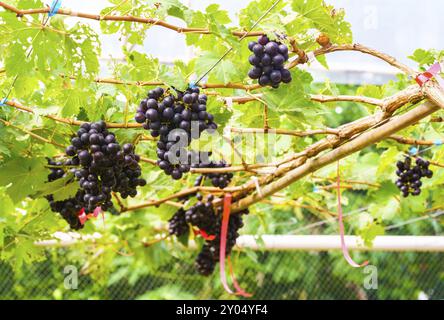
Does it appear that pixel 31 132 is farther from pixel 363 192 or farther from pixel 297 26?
pixel 363 192

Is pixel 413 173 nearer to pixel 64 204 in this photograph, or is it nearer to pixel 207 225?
pixel 207 225

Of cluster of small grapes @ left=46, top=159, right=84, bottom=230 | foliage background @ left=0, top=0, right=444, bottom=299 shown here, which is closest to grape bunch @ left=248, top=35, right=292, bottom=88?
foliage background @ left=0, top=0, right=444, bottom=299

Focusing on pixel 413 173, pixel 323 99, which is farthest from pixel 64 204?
pixel 413 173

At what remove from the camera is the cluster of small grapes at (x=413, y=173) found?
1.89 m

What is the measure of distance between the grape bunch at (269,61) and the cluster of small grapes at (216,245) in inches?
35.8

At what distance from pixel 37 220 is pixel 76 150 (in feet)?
2.27

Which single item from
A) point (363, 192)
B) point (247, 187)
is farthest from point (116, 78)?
point (363, 192)

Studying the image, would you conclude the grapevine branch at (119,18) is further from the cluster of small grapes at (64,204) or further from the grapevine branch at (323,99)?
the cluster of small grapes at (64,204)

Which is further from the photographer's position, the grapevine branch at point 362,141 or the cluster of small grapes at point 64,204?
the cluster of small grapes at point 64,204

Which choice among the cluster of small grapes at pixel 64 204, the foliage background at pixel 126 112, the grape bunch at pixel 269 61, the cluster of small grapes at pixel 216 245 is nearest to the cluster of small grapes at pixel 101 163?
the foliage background at pixel 126 112

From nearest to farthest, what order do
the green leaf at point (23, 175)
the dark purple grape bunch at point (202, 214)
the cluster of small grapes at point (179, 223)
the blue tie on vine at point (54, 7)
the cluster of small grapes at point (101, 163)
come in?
the blue tie on vine at point (54, 7) → the cluster of small grapes at point (101, 163) → the green leaf at point (23, 175) → the dark purple grape bunch at point (202, 214) → the cluster of small grapes at point (179, 223)

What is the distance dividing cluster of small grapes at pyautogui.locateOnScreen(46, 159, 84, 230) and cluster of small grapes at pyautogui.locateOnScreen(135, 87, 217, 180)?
13.9 inches

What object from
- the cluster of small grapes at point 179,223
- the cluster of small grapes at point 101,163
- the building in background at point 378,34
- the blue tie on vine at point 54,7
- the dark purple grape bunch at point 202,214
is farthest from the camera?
the building in background at point 378,34
